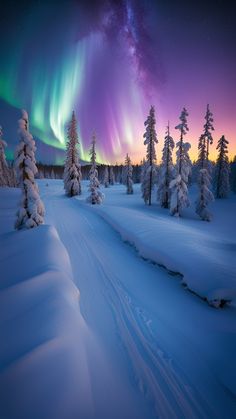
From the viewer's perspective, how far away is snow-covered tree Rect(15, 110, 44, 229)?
12.8 meters

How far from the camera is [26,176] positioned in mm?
13125

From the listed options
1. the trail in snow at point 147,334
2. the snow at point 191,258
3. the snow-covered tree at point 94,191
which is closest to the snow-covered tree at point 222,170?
the snow-covered tree at point 94,191

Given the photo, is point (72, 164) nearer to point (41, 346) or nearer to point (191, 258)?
point (191, 258)

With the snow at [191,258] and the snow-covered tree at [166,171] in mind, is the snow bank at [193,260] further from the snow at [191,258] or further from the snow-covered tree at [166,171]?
the snow-covered tree at [166,171]

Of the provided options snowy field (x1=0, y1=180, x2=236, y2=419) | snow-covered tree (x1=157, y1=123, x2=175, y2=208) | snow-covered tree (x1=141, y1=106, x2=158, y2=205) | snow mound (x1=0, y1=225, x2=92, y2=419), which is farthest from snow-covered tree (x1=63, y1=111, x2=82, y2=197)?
snow mound (x1=0, y1=225, x2=92, y2=419)

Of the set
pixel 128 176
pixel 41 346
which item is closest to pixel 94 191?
pixel 41 346

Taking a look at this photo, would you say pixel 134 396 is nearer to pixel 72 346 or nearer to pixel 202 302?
pixel 72 346

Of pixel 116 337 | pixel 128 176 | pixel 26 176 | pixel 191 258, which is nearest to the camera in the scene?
pixel 116 337

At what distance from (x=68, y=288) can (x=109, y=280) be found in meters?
2.41

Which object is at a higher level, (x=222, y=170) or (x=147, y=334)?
(x=222, y=170)

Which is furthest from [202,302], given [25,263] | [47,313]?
[25,263]

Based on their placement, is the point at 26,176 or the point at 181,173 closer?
the point at 26,176

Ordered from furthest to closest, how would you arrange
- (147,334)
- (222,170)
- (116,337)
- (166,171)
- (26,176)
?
(222,170), (166,171), (26,176), (147,334), (116,337)

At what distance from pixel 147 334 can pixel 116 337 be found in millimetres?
834
